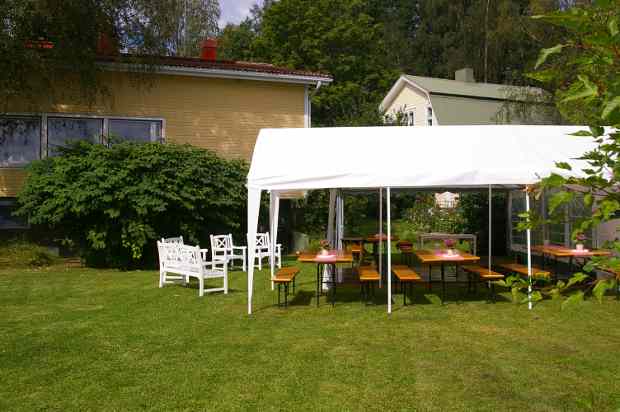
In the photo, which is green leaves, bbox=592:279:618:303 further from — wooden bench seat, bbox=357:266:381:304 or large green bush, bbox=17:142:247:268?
large green bush, bbox=17:142:247:268

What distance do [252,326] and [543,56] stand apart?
6.85m

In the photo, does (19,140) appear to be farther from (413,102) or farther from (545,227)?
(413,102)

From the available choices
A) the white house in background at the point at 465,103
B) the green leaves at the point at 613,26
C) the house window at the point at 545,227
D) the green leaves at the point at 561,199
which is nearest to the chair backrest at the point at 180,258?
the house window at the point at 545,227

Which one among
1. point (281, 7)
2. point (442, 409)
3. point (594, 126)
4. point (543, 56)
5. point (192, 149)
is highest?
point (281, 7)

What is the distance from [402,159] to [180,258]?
4.59 m

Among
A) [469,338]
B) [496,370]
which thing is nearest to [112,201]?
[469,338]

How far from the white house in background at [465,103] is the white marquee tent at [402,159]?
38.2ft

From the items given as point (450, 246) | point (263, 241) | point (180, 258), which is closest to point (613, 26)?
point (450, 246)

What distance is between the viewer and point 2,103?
14742mm

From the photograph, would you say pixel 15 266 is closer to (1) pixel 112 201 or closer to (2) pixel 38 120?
(1) pixel 112 201

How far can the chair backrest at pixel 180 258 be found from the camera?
10203 mm

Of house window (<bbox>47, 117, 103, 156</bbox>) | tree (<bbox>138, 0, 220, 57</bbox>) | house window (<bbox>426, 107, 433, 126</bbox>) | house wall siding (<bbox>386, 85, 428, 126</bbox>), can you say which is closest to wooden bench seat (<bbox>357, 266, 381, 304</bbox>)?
house window (<bbox>47, 117, 103, 156</bbox>)

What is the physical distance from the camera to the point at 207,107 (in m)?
17.0

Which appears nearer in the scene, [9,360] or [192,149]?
[9,360]
